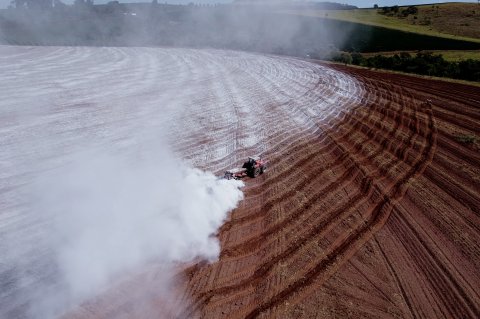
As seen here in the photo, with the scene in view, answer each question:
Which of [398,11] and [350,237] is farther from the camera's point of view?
[398,11]

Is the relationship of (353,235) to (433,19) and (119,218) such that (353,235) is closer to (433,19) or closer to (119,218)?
(119,218)

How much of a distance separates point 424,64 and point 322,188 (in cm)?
2184

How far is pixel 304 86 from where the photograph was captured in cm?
2398

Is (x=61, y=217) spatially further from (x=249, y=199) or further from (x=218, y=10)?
(x=218, y=10)

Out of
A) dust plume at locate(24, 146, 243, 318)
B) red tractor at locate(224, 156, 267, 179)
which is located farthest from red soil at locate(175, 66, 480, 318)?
dust plume at locate(24, 146, 243, 318)

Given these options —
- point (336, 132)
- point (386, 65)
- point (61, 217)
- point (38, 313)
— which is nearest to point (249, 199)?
point (61, 217)

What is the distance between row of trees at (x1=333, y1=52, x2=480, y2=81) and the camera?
26.9 meters

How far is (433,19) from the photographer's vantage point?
43594mm

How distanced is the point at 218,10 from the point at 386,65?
20.9 meters

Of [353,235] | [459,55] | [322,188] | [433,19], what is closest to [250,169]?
[322,188]

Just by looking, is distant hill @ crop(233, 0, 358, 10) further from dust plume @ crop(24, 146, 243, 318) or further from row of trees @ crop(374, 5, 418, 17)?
dust plume @ crop(24, 146, 243, 318)

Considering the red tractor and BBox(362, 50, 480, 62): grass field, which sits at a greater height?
BBox(362, 50, 480, 62): grass field

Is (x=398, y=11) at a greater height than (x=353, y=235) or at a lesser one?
greater

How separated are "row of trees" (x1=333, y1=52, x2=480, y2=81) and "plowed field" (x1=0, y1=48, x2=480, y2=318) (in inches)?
99.8
